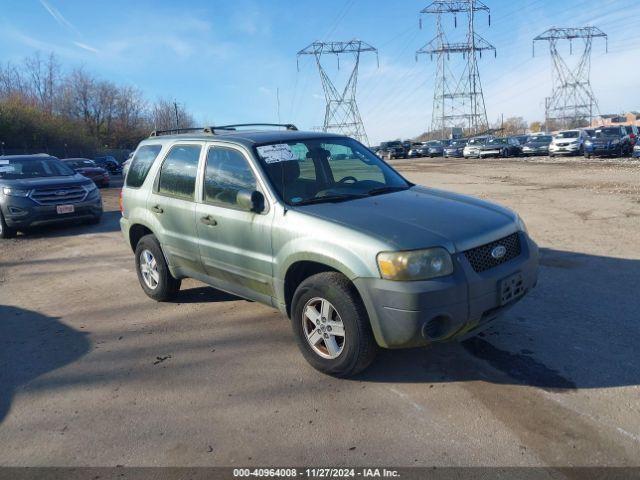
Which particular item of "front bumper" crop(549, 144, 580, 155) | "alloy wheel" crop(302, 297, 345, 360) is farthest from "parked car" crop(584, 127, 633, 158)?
"alloy wheel" crop(302, 297, 345, 360)

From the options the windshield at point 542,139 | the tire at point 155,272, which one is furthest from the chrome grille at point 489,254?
the windshield at point 542,139

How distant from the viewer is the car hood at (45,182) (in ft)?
32.3

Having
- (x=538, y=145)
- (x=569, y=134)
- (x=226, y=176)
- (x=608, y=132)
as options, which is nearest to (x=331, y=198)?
(x=226, y=176)

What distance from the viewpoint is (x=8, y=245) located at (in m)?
9.47

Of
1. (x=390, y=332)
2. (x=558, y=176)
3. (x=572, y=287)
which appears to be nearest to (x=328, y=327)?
(x=390, y=332)

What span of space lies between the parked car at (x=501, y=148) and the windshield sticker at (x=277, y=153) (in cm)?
3598

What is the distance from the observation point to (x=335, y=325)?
3.58 meters

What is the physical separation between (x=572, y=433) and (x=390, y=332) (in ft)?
3.84

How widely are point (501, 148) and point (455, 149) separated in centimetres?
758

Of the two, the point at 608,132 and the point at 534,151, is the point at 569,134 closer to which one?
the point at 534,151

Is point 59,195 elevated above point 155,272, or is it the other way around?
point 59,195

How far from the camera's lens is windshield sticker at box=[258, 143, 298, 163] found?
429cm

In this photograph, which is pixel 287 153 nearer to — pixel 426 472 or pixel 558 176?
pixel 426 472

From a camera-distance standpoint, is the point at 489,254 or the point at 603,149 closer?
the point at 489,254
